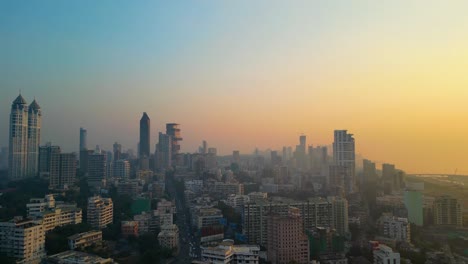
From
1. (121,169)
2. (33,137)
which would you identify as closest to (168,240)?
(33,137)

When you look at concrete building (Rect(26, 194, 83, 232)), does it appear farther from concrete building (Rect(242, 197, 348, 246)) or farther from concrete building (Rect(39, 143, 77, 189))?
concrete building (Rect(39, 143, 77, 189))

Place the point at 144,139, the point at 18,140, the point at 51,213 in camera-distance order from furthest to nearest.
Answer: the point at 144,139, the point at 18,140, the point at 51,213

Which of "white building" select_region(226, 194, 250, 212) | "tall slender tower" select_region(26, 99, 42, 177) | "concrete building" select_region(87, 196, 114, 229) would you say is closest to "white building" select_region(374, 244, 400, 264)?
"white building" select_region(226, 194, 250, 212)

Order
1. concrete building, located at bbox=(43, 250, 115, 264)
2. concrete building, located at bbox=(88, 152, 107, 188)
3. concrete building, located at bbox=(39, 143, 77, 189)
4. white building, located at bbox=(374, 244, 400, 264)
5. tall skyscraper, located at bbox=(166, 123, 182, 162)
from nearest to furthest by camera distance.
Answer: concrete building, located at bbox=(43, 250, 115, 264), white building, located at bbox=(374, 244, 400, 264), concrete building, located at bbox=(39, 143, 77, 189), concrete building, located at bbox=(88, 152, 107, 188), tall skyscraper, located at bbox=(166, 123, 182, 162)

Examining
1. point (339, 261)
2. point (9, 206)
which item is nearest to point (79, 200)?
point (9, 206)

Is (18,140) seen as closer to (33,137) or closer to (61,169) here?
(33,137)

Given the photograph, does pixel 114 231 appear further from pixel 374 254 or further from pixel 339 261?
pixel 374 254
